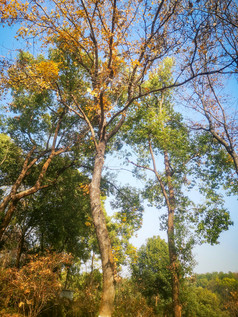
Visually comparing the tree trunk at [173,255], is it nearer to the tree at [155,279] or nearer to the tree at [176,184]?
the tree at [176,184]

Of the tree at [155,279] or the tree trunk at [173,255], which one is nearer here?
the tree trunk at [173,255]

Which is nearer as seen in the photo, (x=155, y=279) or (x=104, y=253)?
(x=104, y=253)

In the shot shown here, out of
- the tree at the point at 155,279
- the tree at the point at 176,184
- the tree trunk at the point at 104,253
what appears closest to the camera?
the tree trunk at the point at 104,253

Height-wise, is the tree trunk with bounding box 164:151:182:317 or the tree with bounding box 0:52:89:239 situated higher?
the tree with bounding box 0:52:89:239

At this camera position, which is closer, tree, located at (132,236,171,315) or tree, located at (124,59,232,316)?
tree, located at (124,59,232,316)

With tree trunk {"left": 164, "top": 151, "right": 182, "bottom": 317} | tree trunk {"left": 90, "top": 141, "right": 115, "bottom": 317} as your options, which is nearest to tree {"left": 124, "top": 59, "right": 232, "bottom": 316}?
tree trunk {"left": 164, "top": 151, "right": 182, "bottom": 317}

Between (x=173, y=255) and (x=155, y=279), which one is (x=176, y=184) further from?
(x=155, y=279)

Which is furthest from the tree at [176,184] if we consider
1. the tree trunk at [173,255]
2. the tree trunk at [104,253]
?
the tree trunk at [104,253]

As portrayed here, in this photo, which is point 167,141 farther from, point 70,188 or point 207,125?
point 70,188

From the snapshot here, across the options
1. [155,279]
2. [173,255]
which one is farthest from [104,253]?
[155,279]

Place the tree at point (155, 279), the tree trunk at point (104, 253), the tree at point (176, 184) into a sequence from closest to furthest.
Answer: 1. the tree trunk at point (104, 253)
2. the tree at point (176, 184)
3. the tree at point (155, 279)

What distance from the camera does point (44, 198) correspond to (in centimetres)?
1162

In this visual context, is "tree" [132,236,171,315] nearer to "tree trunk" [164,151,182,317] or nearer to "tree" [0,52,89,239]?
"tree trunk" [164,151,182,317]

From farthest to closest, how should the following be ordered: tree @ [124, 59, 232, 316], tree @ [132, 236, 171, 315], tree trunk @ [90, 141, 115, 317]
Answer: tree @ [132, 236, 171, 315] < tree @ [124, 59, 232, 316] < tree trunk @ [90, 141, 115, 317]
